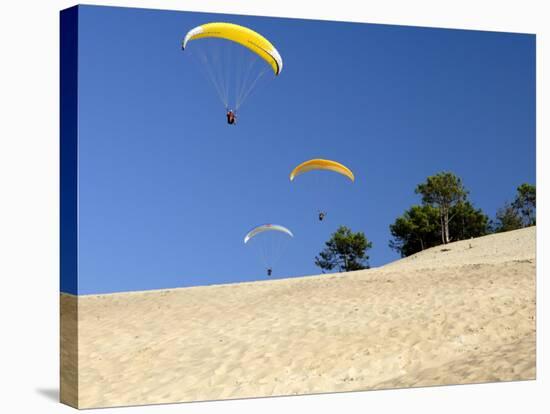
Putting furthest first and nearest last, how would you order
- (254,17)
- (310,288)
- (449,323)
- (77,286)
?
(310,288)
(449,323)
(254,17)
(77,286)

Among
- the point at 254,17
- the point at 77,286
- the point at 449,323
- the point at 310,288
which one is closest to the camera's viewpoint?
the point at 77,286

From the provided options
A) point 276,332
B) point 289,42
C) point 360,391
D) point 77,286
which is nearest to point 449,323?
point 360,391

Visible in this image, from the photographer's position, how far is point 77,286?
12.4 meters

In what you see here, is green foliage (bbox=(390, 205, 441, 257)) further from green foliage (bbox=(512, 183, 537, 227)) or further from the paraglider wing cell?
the paraglider wing cell

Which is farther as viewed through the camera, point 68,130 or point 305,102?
point 305,102

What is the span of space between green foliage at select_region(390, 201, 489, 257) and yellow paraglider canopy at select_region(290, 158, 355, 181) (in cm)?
142

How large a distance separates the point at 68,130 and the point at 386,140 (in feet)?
18.6

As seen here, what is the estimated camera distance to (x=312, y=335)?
14.6 meters

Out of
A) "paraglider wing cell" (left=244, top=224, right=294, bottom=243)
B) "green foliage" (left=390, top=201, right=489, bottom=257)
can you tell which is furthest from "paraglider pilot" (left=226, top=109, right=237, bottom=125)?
"green foliage" (left=390, top=201, right=489, bottom=257)

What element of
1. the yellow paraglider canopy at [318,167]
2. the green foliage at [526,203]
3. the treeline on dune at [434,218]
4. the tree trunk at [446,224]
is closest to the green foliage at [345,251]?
the treeline on dune at [434,218]

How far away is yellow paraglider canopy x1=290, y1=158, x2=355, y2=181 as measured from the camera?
1462cm

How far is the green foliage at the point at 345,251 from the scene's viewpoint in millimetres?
15009

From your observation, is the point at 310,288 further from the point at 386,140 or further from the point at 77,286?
the point at 77,286

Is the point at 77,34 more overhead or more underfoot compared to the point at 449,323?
more overhead
